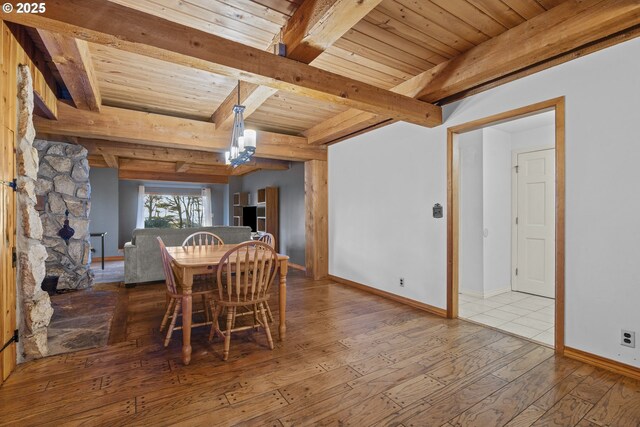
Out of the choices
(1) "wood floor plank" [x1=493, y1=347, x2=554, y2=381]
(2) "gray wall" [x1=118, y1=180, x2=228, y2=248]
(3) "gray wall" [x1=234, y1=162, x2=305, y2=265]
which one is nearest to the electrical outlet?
(1) "wood floor plank" [x1=493, y1=347, x2=554, y2=381]

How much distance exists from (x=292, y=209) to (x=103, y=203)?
4.45 meters

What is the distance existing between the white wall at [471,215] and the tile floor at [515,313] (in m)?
0.27

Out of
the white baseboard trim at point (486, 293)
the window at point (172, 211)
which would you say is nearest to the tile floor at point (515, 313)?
the white baseboard trim at point (486, 293)

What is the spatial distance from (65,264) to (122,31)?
4.02 m

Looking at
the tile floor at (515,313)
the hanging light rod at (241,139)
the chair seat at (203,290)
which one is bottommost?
the tile floor at (515,313)

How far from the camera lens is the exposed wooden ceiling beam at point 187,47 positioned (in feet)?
5.47

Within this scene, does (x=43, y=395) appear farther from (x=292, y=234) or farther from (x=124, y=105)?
(x=292, y=234)

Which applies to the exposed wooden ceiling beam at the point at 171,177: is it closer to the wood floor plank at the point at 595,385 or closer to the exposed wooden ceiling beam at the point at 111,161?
the exposed wooden ceiling beam at the point at 111,161

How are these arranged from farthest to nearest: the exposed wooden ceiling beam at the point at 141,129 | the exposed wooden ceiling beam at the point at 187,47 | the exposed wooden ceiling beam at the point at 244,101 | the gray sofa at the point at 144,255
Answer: the gray sofa at the point at 144,255 < the exposed wooden ceiling beam at the point at 141,129 < the exposed wooden ceiling beam at the point at 244,101 < the exposed wooden ceiling beam at the point at 187,47

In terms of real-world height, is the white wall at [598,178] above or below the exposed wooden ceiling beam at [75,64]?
below

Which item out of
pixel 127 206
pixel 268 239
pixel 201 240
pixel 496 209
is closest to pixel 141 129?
pixel 201 240

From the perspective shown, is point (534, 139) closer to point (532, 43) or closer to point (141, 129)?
point (532, 43)

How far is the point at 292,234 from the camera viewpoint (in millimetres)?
6746

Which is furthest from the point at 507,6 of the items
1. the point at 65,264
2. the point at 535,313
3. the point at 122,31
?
the point at 65,264
